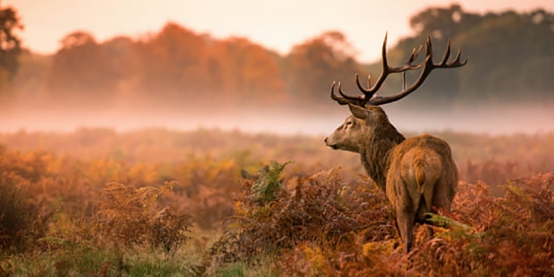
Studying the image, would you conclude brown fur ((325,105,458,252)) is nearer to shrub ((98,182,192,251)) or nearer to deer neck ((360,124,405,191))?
deer neck ((360,124,405,191))

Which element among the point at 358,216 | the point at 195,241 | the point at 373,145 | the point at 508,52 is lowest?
the point at 195,241

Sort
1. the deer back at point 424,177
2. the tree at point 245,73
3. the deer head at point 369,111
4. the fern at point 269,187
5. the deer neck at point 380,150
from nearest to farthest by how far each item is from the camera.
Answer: the deer back at point 424,177 < the deer neck at point 380,150 < the deer head at point 369,111 < the fern at point 269,187 < the tree at point 245,73

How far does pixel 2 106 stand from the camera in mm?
44906

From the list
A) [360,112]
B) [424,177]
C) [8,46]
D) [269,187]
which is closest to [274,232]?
[269,187]

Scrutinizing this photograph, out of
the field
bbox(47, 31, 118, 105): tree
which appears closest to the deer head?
the field

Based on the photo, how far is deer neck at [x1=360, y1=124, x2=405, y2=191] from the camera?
772 centimetres

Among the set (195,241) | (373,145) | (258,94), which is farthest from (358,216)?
(258,94)

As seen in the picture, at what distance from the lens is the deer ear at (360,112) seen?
25.8 ft

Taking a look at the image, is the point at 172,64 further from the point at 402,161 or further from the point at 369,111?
the point at 402,161

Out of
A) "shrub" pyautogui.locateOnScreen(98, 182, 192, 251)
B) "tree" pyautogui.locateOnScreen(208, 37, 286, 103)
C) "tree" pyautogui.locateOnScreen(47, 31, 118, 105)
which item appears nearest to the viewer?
"shrub" pyautogui.locateOnScreen(98, 182, 192, 251)

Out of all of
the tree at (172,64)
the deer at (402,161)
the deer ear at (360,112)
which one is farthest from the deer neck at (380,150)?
the tree at (172,64)

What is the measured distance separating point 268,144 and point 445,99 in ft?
92.5

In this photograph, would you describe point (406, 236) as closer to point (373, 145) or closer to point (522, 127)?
point (373, 145)

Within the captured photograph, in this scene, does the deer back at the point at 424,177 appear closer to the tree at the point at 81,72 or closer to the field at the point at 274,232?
the field at the point at 274,232
